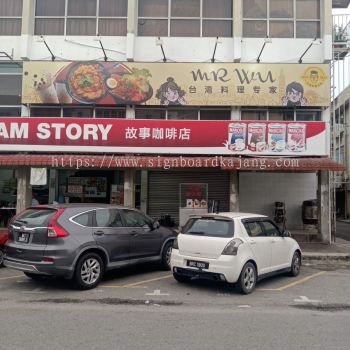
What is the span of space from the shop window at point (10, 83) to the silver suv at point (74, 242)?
34.5 feet

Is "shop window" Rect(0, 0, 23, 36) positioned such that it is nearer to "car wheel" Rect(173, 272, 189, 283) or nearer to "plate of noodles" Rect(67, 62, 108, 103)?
"plate of noodles" Rect(67, 62, 108, 103)

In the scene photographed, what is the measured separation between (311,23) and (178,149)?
322 inches

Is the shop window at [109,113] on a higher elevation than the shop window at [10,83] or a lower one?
lower

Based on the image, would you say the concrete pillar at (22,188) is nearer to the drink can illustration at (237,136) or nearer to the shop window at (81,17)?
the shop window at (81,17)

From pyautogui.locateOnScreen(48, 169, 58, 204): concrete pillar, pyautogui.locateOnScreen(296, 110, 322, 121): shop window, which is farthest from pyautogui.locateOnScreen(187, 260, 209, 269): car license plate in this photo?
pyautogui.locateOnScreen(48, 169, 58, 204): concrete pillar

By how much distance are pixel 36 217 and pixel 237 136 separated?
896 cm

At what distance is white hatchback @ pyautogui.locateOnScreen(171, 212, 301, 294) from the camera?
26.5 ft

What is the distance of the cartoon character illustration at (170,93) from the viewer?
16656 mm

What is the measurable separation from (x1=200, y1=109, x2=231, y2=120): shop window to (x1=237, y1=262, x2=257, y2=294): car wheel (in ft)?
33.3

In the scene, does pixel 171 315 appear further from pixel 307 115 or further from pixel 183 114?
pixel 307 115

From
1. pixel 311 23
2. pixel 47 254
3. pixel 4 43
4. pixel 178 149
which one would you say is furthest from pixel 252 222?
pixel 4 43

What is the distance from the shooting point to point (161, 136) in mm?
15672

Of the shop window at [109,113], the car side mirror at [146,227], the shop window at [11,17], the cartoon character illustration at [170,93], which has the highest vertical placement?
the shop window at [11,17]

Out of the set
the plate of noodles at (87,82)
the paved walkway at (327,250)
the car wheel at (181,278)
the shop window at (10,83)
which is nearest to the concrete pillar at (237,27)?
the plate of noodles at (87,82)
